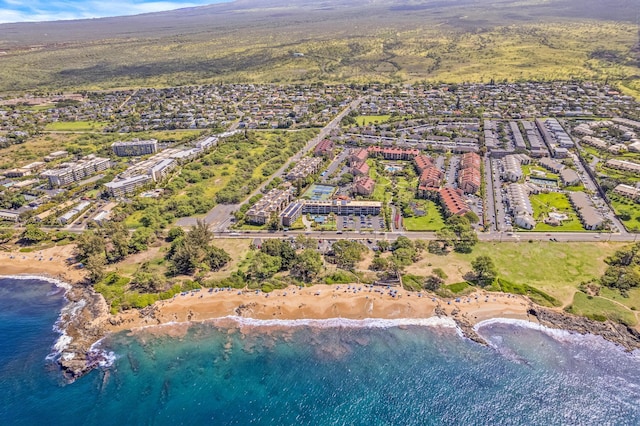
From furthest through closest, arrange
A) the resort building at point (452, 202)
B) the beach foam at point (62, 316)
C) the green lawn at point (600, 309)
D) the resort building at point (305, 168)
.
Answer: the resort building at point (305, 168)
the resort building at point (452, 202)
the green lawn at point (600, 309)
the beach foam at point (62, 316)

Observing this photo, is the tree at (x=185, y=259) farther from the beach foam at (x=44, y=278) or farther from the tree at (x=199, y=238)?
the beach foam at (x=44, y=278)

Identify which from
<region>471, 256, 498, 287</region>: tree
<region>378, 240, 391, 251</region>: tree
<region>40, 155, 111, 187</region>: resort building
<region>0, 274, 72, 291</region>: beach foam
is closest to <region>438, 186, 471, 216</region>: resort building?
<region>471, 256, 498, 287</region>: tree

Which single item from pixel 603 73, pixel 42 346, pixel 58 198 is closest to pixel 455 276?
pixel 42 346

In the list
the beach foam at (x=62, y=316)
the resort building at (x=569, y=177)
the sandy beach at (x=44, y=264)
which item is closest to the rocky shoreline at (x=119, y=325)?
the beach foam at (x=62, y=316)

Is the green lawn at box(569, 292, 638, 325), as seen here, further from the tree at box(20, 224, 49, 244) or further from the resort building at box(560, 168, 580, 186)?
the tree at box(20, 224, 49, 244)

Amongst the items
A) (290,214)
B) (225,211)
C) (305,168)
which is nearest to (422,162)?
(305,168)
